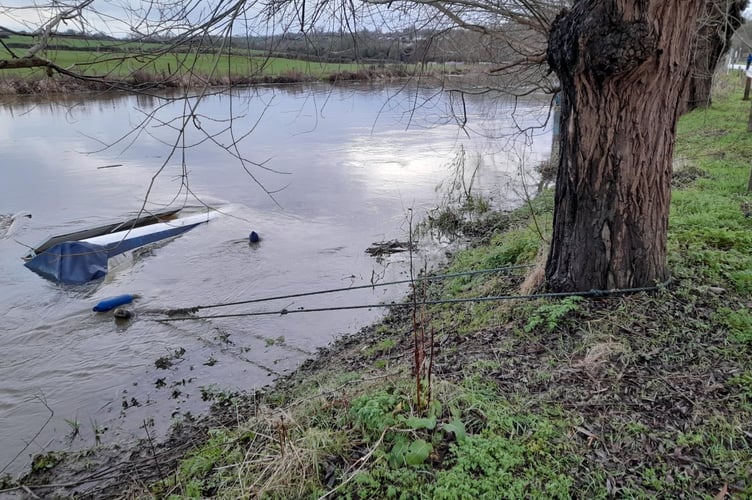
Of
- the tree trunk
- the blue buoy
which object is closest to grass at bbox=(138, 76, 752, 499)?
the tree trunk

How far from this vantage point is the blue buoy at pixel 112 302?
693cm

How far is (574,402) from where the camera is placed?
Answer: 101 inches

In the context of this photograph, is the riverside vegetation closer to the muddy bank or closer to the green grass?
the muddy bank

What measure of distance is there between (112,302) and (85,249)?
1419mm

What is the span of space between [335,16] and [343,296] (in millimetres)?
4026

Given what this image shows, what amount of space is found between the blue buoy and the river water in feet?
0.46

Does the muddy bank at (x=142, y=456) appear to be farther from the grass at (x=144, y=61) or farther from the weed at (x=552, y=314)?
the grass at (x=144, y=61)

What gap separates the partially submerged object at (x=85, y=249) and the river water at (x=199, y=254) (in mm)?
228

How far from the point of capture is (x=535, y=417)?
2.46m

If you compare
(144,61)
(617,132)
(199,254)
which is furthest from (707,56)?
(144,61)

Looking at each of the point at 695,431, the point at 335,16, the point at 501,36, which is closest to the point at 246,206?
the point at 501,36

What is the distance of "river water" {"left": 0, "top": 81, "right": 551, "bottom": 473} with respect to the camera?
193 inches

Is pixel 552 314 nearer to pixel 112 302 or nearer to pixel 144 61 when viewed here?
pixel 144 61

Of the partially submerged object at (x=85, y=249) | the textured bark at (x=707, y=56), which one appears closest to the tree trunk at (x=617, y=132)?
the partially submerged object at (x=85, y=249)
